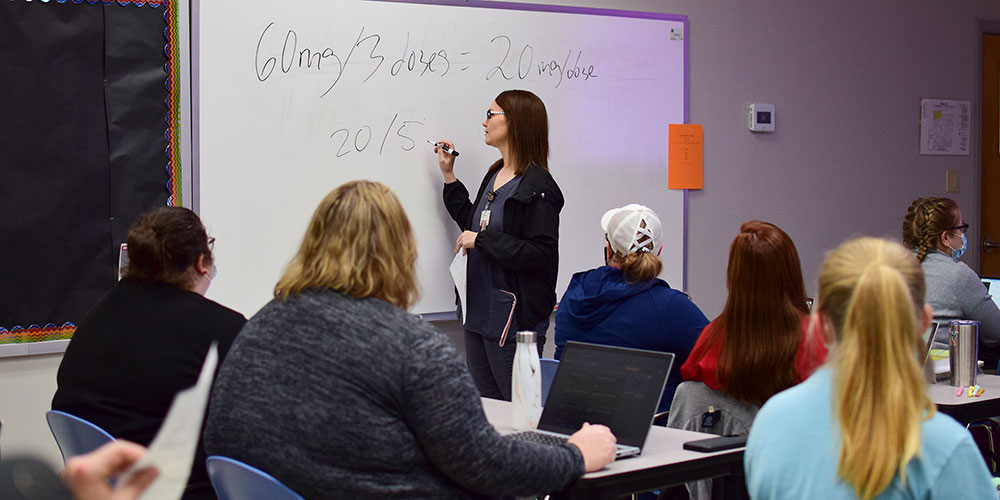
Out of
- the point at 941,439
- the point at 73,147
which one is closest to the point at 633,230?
the point at 941,439

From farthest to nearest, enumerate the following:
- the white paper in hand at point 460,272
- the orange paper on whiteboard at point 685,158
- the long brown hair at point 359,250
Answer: the orange paper on whiteboard at point 685,158 → the white paper in hand at point 460,272 → the long brown hair at point 359,250

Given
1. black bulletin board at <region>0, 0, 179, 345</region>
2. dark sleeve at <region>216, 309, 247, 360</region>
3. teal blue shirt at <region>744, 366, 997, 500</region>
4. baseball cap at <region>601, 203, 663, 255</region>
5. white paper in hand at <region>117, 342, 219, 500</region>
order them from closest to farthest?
white paper in hand at <region>117, 342, 219, 500</region>
teal blue shirt at <region>744, 366, 997, 500</region>
dark sleeve at <region>216, 309, 247, 360</region>
baseball cap at <region>601, 203, 663, 255</region>
black bulletin board at <region>0, 0, 179, 345</region>


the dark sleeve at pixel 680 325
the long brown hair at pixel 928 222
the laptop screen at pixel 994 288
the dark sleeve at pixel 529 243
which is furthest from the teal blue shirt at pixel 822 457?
the laptop screen at pixel 994 288

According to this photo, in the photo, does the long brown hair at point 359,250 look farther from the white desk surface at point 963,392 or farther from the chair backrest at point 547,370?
the white desk surface at point 963,392

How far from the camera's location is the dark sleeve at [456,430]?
1.58m

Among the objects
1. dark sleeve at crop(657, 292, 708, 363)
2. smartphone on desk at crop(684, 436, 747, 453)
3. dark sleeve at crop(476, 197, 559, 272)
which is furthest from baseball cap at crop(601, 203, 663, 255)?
smartphone on desk at crop(684, 436, 747, 453)

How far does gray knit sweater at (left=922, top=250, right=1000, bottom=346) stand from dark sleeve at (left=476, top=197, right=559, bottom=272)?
1279mm

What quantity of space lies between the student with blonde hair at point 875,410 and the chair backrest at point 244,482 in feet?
2.61

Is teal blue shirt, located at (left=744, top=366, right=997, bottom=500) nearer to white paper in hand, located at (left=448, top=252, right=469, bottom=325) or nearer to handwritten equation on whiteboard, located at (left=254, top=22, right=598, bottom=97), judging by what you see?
white paper in hand, located at (left=448, top=252, right=469, bottom=325)

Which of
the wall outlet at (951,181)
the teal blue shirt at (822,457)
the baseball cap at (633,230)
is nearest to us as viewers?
the teal blue shirt at (822,457)

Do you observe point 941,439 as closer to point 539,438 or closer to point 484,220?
point 539,438

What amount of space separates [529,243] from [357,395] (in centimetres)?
179

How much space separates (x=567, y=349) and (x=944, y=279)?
185 centimetres

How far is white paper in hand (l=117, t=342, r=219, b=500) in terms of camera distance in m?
0.69
